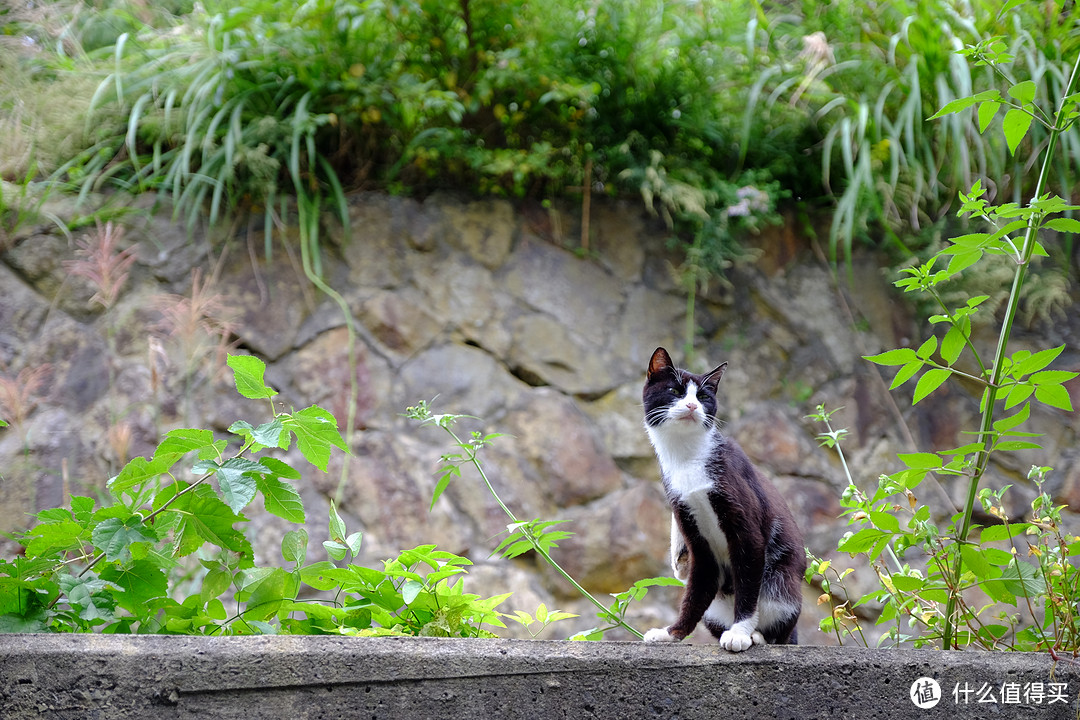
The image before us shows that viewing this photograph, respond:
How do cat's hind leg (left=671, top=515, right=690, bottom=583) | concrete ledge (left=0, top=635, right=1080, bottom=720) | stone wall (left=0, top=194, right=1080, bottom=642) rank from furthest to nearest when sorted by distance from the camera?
stone wall (left=0, top=194, right=1080, bottom=642) < cat's hind leg (left=671, top=515, right=690, bottom=583) < concrete ledge (left=0, top=635, right=1080, bottom=720)

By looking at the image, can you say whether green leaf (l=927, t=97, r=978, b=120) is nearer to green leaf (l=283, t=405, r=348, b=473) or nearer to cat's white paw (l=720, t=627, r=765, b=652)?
cat's white paw (l=720, t=627, r=765, b=652)

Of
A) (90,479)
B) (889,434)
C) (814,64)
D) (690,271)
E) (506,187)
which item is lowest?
(90,479)

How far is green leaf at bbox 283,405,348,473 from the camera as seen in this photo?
1.19 meters

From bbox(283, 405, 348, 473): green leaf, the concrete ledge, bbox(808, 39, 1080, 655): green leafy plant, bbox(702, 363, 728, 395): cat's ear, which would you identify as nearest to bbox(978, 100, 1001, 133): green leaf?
bbox(808, 39, 1080, 655): green leafy plant

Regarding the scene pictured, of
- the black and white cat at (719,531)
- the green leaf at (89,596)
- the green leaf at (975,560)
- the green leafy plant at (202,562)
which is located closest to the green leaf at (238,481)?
the green leafy plant at (202,562)

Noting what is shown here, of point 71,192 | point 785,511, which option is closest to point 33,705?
point 785,511

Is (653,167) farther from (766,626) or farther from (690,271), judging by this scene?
(766,626)

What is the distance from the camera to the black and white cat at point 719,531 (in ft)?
4.23

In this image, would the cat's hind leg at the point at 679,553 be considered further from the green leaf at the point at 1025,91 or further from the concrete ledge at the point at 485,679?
the green leaf at the point at 1025,91

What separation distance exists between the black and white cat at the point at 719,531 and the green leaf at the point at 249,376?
2.37 feet

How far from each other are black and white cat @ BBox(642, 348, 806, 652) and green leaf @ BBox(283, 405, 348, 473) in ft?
1.99

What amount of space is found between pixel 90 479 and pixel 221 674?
2.02m

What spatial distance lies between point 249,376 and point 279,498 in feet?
0.65

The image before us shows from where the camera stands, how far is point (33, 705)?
99 cm
